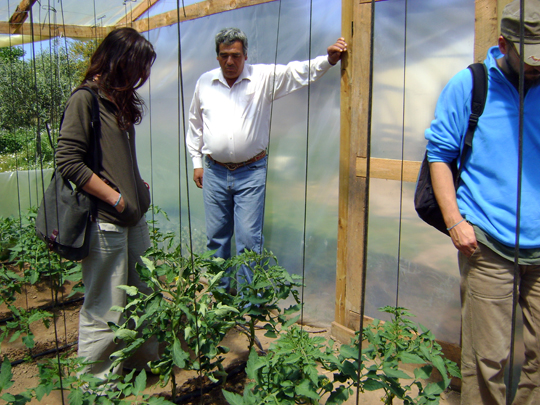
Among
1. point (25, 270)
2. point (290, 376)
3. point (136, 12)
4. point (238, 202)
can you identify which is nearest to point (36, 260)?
point (25, 270)

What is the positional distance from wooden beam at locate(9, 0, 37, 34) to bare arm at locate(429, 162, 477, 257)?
364 centimetres

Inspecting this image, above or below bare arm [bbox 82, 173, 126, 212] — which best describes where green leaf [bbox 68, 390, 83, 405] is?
below

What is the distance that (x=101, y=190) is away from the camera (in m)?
1.60

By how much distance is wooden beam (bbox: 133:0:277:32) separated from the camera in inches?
111

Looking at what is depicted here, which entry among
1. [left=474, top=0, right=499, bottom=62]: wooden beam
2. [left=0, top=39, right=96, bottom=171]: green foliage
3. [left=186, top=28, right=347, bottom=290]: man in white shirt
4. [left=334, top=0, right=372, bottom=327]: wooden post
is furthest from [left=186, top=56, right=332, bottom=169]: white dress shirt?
[left=0, top=39, right=96, bottom=171]: green foliage

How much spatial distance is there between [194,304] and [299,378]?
42 cm

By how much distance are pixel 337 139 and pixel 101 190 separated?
1282 mm

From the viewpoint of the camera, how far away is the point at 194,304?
149 centimetres

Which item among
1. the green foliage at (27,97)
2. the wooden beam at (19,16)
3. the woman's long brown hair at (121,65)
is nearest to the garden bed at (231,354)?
the woman's long brown hair at (121,65)

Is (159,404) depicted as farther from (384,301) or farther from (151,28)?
(151,28)

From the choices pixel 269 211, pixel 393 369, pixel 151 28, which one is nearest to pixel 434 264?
pixel 393 369

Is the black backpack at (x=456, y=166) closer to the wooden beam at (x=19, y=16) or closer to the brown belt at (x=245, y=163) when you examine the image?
the brown belt at (x=245, y=163)

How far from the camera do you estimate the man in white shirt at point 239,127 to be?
2.41 metres

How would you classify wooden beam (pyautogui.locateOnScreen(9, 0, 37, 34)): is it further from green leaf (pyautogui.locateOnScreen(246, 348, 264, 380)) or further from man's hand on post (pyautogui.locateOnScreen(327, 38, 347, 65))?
green leaf (pyautogui.locateOnScreen(246, 348, 264, 380))
